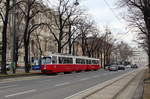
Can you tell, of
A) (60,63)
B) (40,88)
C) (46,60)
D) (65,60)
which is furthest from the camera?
(65,60)

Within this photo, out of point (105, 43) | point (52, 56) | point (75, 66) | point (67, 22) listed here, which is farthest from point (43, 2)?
point (105, 43)

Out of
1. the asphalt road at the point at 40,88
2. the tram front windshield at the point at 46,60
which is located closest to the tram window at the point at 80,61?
the tram front windshield at the point at 46,60

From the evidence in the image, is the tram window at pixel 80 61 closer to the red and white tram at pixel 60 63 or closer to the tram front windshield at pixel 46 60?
the red and white tram at pixel 60 63

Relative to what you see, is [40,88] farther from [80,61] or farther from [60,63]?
[80,61]

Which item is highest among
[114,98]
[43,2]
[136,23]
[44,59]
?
[43,2]

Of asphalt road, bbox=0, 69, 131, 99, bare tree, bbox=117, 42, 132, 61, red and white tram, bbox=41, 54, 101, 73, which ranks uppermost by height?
bare tree, bbox=117, 42, 132, 61

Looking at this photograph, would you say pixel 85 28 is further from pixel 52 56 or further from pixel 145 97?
pixel 145 97

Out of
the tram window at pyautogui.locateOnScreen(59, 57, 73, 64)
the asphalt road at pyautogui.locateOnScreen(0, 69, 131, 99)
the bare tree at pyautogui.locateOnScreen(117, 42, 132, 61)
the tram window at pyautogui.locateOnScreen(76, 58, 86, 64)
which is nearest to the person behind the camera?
the asphalt road at pyautogui.locateOnScreen(0, 69, 131, 99)

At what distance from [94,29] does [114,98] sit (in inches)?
2328

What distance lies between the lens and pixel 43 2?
116ft

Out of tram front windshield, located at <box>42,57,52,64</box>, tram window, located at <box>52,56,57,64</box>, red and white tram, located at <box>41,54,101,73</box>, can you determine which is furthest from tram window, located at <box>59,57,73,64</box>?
tram front windshield, located at <box>42,57,52,64</box>

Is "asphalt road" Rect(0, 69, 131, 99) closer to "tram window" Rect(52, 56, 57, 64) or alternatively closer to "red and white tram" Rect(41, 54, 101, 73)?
"red and white tram" Rect(41, 54, 101, 73)

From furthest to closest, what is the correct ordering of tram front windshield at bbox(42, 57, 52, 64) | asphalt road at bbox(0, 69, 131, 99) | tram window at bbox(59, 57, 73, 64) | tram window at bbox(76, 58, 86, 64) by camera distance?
tram window at bbox(76, 58, 86, 64) < tram window at bbox(59, 57, 73, 64) < tram front windshield at bbox(42, 57, 52, 64) < asphalt road at bbox(0, 69, 131, 99)

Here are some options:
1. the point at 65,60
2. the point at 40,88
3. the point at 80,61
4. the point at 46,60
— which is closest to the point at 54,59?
the point at 46,60
